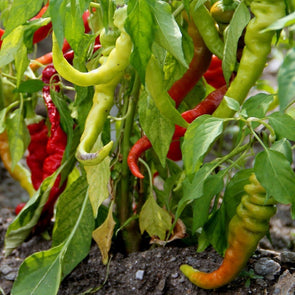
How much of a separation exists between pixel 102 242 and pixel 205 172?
42cm

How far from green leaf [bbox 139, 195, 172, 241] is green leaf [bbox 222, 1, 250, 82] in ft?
1.49

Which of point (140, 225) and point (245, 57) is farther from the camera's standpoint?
point (140, 225)

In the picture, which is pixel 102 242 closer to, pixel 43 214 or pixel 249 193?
pixel 43 214

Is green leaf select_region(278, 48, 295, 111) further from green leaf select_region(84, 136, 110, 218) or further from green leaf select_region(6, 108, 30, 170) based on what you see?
green leaf select_region(6, 108, 30, 170)

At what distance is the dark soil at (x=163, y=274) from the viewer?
1281mm

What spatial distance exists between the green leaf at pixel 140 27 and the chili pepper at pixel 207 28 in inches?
11.7

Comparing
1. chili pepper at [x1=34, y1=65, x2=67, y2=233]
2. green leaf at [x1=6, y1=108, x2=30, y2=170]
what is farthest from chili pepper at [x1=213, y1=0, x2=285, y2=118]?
green leaf at [x1=6, y1=108, x2=30, y2=170]

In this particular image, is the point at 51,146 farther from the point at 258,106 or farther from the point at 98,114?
the point at 258,106

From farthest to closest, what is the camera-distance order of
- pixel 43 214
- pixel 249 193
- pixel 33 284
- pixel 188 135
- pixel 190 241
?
1. pixel 43 214
2. pixel 190 241
3. pixel 33 284
4. pixel 249 193
5. pixel 188 135

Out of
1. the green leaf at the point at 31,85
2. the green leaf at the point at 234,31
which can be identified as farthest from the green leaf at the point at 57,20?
the green leaf at the point at 31,85

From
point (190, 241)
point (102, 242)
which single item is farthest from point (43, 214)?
point (190, 241)

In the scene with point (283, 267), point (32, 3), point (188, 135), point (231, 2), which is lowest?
point (283, 267)

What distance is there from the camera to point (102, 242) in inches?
54.3

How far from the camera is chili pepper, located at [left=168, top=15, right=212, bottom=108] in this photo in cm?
130
